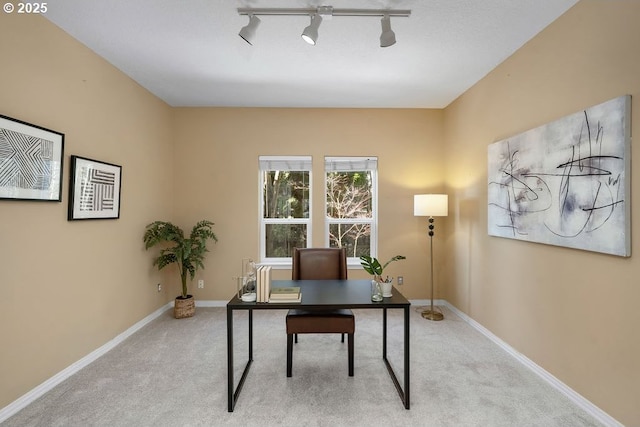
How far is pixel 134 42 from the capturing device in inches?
102

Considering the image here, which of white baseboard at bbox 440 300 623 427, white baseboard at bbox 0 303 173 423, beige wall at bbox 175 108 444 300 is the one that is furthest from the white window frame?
white baseboard at bbox 440 300 623 427

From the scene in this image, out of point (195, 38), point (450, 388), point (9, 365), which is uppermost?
point (195, 38)

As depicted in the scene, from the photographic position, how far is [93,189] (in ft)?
8.94

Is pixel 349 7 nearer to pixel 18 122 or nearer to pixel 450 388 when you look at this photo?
pixel 18 122

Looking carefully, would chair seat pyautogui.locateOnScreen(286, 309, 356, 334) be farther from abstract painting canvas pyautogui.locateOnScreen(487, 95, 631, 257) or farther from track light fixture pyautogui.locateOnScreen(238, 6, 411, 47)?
track light fixture pyautogui.locateOnScreen(238, 6, 411, 47)

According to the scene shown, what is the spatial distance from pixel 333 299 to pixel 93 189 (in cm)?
239

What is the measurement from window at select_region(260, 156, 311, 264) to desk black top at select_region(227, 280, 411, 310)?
185 centimetres

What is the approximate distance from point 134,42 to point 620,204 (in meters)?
3.77

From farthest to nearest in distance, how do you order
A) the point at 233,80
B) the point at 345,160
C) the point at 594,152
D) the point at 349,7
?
the point at 345,160 < the point at 233,80 < the point at 349,7 < the point at 594,152

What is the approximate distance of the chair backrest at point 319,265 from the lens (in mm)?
2889

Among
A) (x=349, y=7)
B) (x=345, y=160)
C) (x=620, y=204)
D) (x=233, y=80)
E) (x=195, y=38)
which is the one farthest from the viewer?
(x=345, y=160)

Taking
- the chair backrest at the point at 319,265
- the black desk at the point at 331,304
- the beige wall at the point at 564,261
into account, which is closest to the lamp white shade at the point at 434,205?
the beige wall at the point at 564,261

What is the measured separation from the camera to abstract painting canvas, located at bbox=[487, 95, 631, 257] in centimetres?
179

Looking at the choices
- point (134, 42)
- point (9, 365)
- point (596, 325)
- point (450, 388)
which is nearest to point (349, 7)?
point (134, 42)
